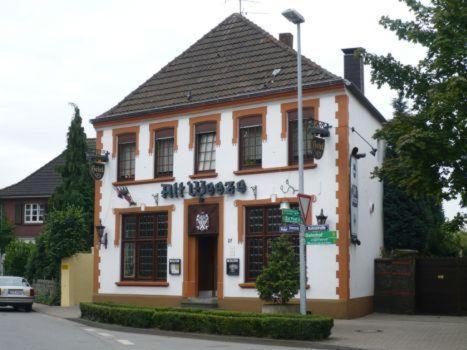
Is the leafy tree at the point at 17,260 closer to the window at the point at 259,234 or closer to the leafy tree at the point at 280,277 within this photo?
the window at the point at 259,234

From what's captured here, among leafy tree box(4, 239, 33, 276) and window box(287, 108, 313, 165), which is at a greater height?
window box(287, 108, 313, 165)

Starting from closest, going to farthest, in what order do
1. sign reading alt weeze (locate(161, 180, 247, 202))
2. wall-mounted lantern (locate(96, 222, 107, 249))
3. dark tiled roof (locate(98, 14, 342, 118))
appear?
sign reading alt weeze (locate(161, 180, 247, 202)) < dark tiled roof (locate(98, 14, 342, 118)) < wall-mounted lantern (locate(96, 222, 107, 249))

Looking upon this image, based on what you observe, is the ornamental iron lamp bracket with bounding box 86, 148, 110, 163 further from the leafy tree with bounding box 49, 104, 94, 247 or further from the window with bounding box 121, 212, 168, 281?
the leafy tree with bounding box 49, 104, 94, 247

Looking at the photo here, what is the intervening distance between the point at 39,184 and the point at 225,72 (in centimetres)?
2444

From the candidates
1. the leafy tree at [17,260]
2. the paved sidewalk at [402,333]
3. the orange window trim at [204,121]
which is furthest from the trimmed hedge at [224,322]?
the leafy tree at [17,260]

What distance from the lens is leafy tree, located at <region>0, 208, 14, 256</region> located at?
42250 mm

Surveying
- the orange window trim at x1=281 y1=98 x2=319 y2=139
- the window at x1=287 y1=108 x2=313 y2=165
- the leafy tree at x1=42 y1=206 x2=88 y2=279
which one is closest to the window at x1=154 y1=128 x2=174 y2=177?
the orange window trim at x1=281 y1=98 x2=319 y2=139

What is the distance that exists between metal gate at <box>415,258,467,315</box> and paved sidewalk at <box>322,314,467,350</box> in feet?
2.62

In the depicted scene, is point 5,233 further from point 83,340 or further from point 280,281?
point 280,281

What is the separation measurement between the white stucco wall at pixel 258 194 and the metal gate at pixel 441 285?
179cm

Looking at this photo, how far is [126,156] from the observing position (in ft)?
92.5

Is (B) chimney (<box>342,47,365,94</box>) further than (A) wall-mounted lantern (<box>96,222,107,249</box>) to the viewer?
No

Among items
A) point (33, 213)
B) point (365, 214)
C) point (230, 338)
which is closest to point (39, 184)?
point (33, 213)

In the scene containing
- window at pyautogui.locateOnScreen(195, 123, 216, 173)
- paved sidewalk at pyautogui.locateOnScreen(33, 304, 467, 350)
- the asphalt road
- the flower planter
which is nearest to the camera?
the asphalt road
